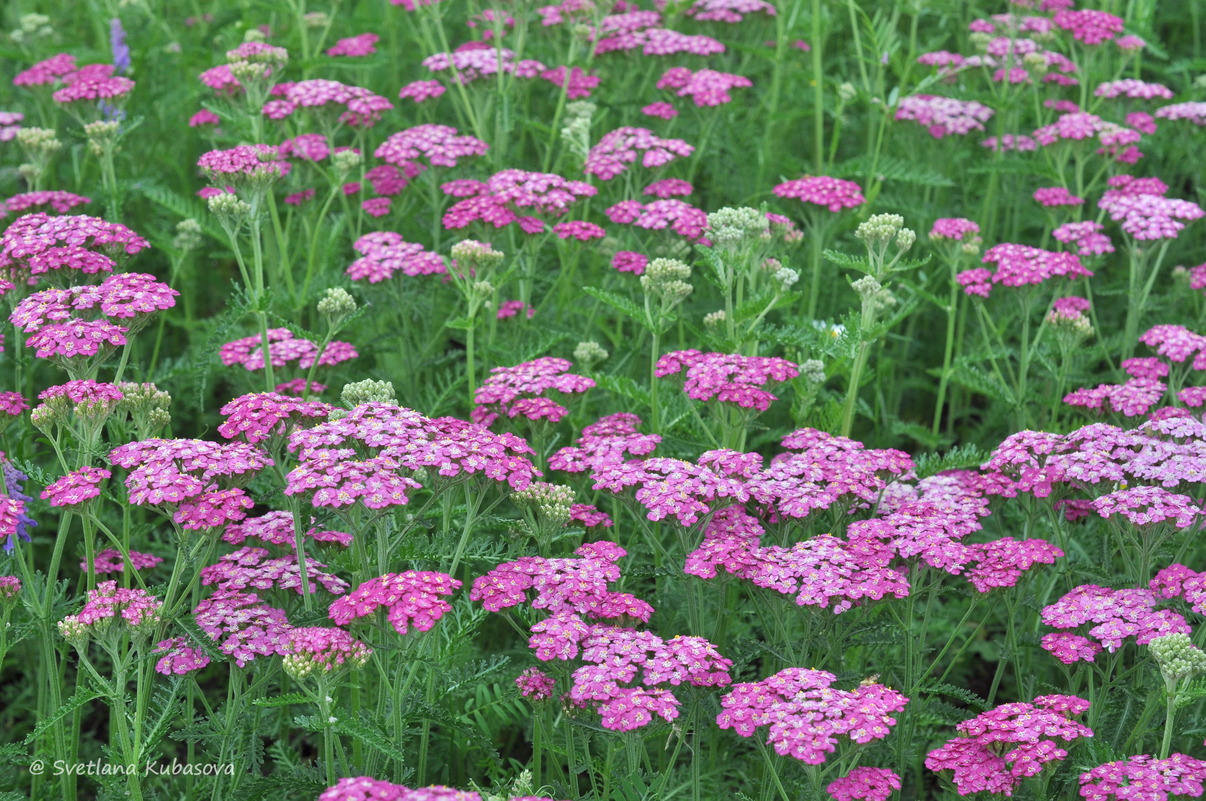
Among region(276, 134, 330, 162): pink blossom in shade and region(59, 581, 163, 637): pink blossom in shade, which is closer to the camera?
region(59, 581, 163, 637): pink blossom in shade

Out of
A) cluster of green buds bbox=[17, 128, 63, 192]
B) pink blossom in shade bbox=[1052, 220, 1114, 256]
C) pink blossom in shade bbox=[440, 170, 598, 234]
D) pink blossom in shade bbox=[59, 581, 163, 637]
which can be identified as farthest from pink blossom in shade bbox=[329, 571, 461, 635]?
pink blossom in shade bbox=[1052, 220, 1114, 256]

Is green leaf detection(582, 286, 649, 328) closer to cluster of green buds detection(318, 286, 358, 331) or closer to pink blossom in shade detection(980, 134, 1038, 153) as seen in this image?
cluster of green buds detection(318, 286, 358, 331)

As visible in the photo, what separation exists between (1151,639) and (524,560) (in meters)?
1.93

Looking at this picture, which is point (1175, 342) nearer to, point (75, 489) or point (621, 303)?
point (621, 303)

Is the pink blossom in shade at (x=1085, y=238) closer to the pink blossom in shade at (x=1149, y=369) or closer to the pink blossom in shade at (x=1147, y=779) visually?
the pink blossom in shade at (x=1149, y=369)

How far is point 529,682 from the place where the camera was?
12.7 feet

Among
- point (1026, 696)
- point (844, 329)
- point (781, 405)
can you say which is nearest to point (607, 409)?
point (781, 405)

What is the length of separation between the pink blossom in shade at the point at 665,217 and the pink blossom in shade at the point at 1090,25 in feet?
9.14

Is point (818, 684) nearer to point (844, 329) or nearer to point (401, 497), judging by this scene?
point (401, 497)

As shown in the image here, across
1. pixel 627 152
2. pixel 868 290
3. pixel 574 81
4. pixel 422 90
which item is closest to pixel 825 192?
pixel 627 152

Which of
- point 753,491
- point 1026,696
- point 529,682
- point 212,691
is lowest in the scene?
point 212,691

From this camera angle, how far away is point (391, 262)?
18.1 ft

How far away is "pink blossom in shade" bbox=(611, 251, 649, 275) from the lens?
219 inches

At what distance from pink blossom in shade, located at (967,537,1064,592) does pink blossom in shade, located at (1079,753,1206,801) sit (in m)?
0.71
